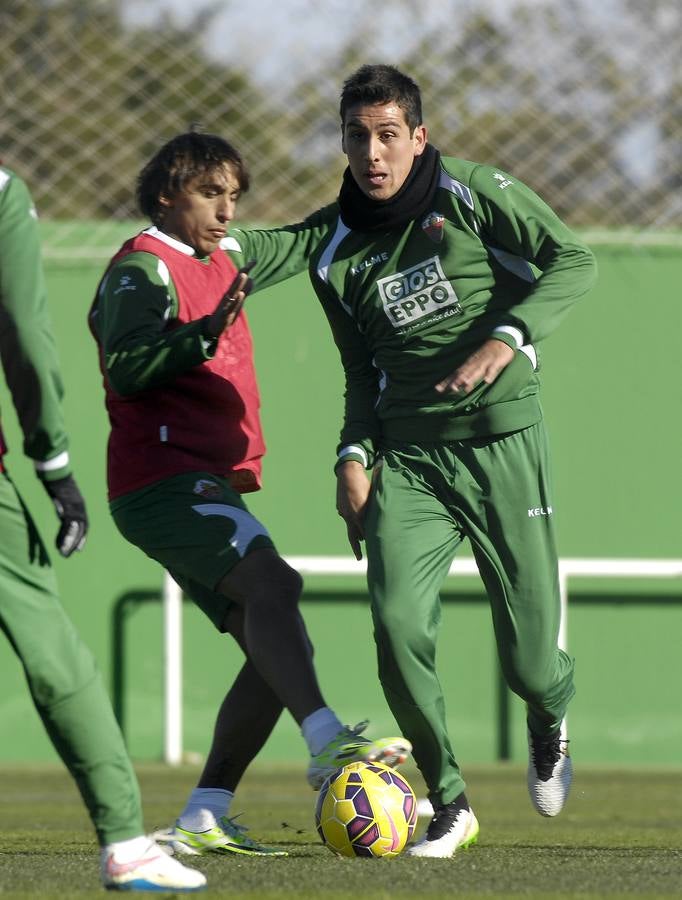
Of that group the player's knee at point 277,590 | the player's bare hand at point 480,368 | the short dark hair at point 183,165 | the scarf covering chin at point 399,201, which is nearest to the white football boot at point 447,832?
the player's knee at point 277,590

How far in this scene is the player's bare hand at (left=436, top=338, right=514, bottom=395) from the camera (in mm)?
5402

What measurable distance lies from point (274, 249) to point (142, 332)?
3.08 ft

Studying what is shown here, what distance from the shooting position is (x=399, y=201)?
19.2 ft

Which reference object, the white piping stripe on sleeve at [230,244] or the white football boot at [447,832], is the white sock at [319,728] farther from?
the white piping stripe on sleeve at [230,244]

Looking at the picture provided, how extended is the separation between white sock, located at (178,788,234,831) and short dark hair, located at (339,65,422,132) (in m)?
2.30

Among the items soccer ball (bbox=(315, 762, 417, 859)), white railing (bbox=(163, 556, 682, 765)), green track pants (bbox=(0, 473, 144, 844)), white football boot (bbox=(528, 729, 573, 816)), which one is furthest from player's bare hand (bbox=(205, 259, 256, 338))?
white railing (bbox=(163, 556, 682, 765))

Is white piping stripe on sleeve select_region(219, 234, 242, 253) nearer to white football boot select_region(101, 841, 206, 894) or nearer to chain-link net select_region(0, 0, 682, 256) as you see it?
white football boot select_region(101, 841, 206, 894)

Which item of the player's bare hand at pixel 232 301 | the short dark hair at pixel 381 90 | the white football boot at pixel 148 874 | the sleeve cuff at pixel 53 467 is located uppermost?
the short dark hair at pixel 381 90

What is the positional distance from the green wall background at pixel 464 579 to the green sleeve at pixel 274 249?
16.2ft

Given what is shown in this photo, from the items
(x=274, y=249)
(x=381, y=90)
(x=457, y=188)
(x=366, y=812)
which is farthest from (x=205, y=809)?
(x=381, y=90)

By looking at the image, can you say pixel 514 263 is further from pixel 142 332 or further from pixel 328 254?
pixel 142 332

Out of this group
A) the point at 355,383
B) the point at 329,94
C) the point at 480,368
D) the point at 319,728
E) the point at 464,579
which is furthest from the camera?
the point at 329,94

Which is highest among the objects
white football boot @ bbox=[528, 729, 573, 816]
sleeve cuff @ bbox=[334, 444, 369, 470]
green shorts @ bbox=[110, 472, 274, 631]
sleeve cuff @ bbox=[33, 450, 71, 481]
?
sleeve cuff @ bbox=[33, 450, 71, 481]

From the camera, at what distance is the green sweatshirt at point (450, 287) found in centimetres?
586
